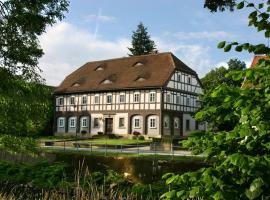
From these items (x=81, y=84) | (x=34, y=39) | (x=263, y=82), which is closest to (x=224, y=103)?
(x=263, y=82)

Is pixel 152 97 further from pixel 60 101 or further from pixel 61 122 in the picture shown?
pixel 60 101

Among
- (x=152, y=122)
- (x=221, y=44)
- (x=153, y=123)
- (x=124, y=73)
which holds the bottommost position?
(x=221, y=44)

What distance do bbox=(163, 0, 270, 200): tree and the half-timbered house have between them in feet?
134

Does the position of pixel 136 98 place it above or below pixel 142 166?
above

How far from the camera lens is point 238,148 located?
3229 mm

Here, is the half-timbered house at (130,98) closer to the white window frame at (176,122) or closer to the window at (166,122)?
the white window frame at (176,122)

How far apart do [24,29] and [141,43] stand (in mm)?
61602

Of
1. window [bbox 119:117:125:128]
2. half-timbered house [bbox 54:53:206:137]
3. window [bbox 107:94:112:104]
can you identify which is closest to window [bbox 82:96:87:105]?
half-timbered house [bbox 54:53:206:137]

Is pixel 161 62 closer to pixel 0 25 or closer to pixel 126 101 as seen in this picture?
pixel 126 101

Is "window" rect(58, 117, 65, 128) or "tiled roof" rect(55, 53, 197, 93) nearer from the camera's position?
"tiled roof" rect(55, 53, 197, 93)

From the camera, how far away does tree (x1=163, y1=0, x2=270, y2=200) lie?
287cm

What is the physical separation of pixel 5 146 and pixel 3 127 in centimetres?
52

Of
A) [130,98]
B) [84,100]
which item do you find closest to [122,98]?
[130,98]

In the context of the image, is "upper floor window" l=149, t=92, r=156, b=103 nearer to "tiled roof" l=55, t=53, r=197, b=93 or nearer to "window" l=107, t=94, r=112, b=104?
"tiled roof" l=55, t=53, r=197, b=93
